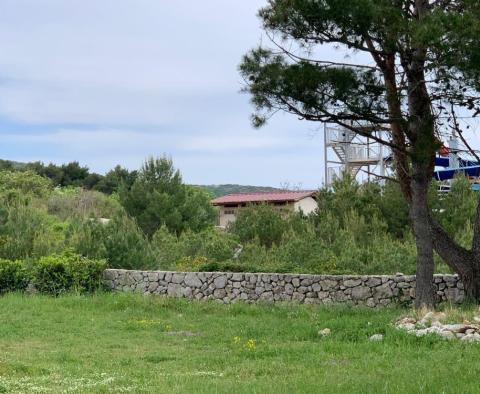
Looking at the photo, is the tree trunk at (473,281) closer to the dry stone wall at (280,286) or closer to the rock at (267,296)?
the dry stone wall at (280,286)

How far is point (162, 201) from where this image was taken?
31.0 meters

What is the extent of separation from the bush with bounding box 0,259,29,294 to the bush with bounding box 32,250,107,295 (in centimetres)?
55

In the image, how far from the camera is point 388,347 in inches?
357

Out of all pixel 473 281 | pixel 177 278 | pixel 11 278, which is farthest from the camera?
pixel 11 278

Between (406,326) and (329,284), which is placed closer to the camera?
(406,326)

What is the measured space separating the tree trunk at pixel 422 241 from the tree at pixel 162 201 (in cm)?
1852

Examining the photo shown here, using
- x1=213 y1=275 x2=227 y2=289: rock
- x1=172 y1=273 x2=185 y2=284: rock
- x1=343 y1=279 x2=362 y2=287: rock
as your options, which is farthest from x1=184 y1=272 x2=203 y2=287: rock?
x1=343 y1=279 x2=362 y2=287: rock

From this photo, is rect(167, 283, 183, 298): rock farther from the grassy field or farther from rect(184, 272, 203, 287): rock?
the grassy field

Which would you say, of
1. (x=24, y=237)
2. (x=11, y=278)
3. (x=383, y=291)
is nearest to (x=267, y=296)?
(x=383, y=291)

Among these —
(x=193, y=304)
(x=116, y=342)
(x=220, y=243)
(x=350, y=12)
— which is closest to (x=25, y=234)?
(x=220, y=243)

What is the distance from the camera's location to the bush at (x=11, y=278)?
1783 cm

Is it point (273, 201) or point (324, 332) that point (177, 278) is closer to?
point (324, 332)

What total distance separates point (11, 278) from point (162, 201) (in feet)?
44.4

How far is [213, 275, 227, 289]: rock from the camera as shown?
1646cm
